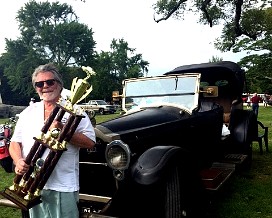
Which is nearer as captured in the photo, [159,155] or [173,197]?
[159,155]

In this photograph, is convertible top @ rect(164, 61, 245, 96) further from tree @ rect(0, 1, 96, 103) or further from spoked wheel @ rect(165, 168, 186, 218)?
tree @ rect(0, 1, 96, 103)

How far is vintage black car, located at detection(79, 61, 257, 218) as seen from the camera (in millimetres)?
3248

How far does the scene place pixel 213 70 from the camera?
7.11 m

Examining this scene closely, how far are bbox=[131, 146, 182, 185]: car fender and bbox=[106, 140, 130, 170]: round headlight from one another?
135 millimetres

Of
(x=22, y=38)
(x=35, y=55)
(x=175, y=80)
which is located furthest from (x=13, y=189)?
(x=22, y=38)

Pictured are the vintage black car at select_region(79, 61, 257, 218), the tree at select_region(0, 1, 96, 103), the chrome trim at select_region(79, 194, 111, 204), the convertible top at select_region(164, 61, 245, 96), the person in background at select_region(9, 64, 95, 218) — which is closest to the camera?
the person in background at select_region(9, 64, 95, 218)

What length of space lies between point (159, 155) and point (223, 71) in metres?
4.25

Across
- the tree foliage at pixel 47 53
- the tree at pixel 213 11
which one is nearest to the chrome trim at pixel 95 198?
the tree at pixel 213 11

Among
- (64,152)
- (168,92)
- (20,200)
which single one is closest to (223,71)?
(168,92)

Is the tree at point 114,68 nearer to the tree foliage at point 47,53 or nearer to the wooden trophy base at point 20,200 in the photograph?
the tree foliage at point 47,53

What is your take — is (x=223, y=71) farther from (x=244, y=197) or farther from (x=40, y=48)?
(x=40, y=48)

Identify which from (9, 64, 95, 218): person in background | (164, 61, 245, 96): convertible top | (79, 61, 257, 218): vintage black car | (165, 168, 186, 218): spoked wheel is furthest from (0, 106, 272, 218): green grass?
(9, 64, 95, 218): person in background

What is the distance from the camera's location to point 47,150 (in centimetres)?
245

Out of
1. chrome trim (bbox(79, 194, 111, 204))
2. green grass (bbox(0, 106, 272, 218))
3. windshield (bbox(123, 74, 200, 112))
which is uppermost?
windshield (bbox(123, 74, 200, 112))
